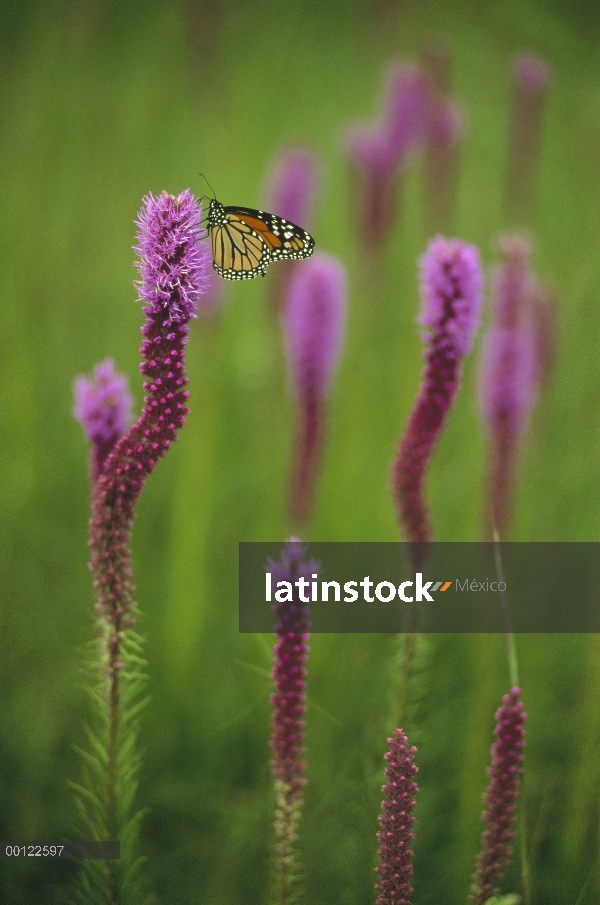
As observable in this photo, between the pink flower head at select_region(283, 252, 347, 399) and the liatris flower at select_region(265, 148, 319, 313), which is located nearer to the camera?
the pink flower head at select_region(283, 252, 347, 399)

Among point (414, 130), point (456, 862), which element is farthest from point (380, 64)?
point (456, 862)

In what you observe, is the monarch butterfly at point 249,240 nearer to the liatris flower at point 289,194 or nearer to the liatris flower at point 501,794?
the liatris flower at point 289,194

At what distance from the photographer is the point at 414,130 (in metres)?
2.70

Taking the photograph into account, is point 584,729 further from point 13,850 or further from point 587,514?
point 13,850

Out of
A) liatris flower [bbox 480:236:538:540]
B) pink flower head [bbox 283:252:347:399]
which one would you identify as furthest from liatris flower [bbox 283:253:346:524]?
liatris flower [bbox 480:236:538:540]

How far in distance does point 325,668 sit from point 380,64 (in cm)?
241

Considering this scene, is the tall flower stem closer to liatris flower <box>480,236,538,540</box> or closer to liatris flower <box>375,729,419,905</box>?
liatris flower <box>480,236,538,540</box>

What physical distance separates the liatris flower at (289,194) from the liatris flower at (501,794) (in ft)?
5.78

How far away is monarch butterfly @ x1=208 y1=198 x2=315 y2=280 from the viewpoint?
2.08 m

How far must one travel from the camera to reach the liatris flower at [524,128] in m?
2.33

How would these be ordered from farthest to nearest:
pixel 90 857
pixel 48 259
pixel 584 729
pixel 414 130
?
pixel 48 259 < pixel 414 130 < pixel 584 729 < pixel 90 857

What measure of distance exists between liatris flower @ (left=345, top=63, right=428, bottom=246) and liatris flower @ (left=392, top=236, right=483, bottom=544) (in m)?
1.07

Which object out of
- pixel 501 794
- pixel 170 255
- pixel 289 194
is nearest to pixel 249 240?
pixel 289 194

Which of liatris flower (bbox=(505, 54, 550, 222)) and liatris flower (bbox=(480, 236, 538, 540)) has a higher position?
liatris flower (bbox=(505, 54, 550, 222))
